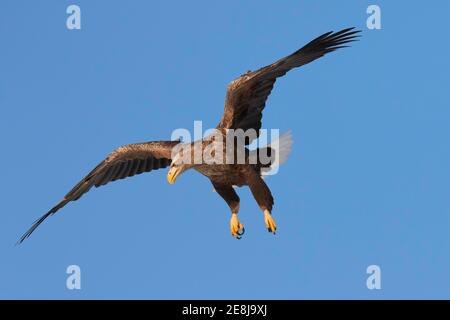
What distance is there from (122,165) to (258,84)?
2.64 metres

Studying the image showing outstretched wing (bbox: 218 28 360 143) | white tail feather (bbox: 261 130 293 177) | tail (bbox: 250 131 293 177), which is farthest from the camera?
white tail feather (bbox: 261 130 293 177)

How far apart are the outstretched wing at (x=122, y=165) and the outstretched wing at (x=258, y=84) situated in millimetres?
1168

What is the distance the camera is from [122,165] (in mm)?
13492

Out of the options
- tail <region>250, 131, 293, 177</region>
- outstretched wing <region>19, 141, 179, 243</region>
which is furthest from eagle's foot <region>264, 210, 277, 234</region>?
outstretched wing <region>19, 141, 179, 243</region>

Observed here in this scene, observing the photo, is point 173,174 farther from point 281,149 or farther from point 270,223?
point 281,149

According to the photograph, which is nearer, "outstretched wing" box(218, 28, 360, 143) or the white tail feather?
"outstretched wing" box(218, 28, 360, 143)

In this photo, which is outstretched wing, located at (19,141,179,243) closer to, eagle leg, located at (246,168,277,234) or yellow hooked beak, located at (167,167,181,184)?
yellow hooked beak, located at (167,167,181,184)

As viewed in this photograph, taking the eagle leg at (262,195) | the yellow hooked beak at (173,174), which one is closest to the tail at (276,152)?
the eagle leg at (262,195)

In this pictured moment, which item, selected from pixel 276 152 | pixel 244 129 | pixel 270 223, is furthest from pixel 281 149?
pixel 270 223

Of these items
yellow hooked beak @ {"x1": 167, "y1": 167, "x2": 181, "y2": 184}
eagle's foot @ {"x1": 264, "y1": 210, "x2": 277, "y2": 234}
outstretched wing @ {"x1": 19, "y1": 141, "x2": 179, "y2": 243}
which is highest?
outstretched wing @ {"x1": 19, "y1": 141, "x2": 179, "y2": 243}

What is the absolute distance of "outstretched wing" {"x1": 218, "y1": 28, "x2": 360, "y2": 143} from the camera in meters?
11.4

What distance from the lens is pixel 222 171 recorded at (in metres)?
12.1

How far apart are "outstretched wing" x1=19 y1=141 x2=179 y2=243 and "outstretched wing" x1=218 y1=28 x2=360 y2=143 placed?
3.83ft
